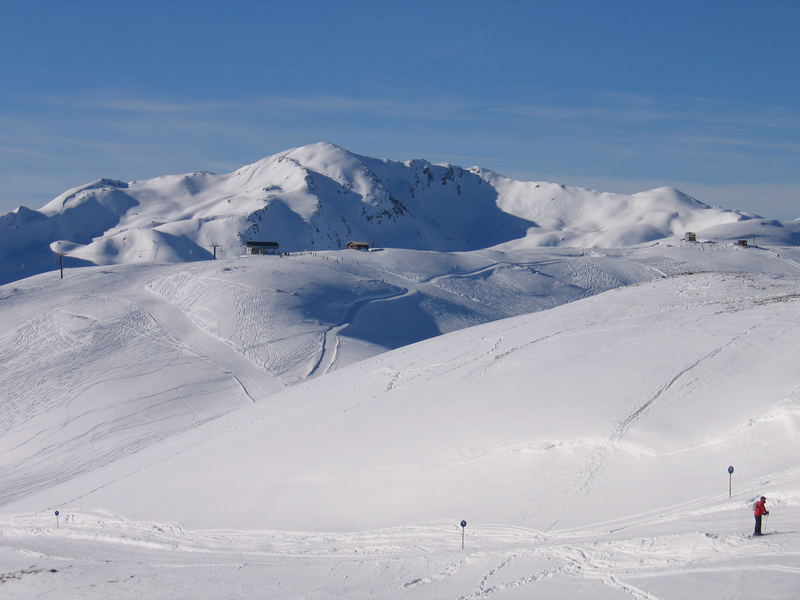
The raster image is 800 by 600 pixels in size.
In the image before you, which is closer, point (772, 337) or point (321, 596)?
point (321, 596)

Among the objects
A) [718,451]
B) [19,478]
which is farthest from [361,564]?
[19,478]

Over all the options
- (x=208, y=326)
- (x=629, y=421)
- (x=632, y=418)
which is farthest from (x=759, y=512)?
(x=208, y=326)

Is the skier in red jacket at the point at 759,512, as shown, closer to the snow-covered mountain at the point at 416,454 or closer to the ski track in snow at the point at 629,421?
the snow-covered mountain at the point at 416,454

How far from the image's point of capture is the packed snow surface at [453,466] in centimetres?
1530

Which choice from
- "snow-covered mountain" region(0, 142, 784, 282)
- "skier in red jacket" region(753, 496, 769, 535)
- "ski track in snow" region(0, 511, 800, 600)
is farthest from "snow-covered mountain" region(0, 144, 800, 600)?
"snow-covered mountain" region(0, 142, 784, 282)

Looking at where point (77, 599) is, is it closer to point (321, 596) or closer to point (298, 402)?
point (321, 596)

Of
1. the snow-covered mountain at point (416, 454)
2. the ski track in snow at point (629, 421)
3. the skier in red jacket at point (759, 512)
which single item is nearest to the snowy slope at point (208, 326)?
the snow-covered mountain at point (416, 454)

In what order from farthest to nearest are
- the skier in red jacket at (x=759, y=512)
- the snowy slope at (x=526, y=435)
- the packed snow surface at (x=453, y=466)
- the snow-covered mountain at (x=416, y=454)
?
the snowy slope at (x=526, y=435) < the snow-covered mountain at (x=416, y=454) < the packed snow surface at (x=453, y=466) < the skier in red jacket at (x=759, y=512)

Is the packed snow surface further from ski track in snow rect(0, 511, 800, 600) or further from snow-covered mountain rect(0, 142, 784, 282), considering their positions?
snow-covered mountain rect(0, 142, 784, 282)

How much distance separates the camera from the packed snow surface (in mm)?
15305

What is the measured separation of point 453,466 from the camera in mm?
22266

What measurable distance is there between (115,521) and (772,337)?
20801 millimetres

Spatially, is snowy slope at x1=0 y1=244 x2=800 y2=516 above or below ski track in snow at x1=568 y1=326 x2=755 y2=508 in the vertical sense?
above

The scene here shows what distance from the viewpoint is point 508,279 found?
265ft
